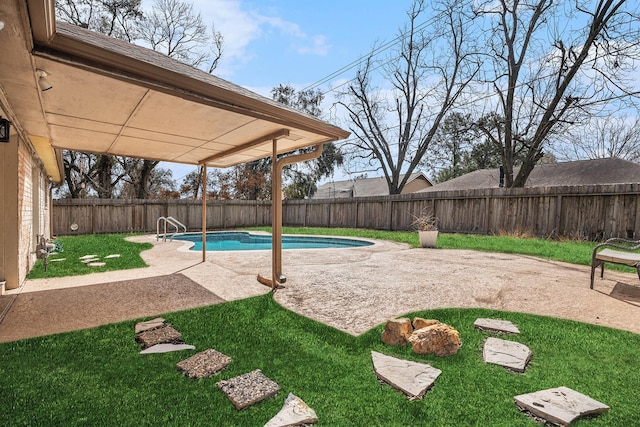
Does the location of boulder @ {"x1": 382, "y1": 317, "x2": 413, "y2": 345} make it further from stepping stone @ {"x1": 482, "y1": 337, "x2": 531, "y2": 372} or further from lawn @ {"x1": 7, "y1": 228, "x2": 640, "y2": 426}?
stepping stone @ {"x1": 482, "y1": 337, "x2": 531, "y2": 372}

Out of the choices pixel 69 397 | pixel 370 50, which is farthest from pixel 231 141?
pixel 370 50

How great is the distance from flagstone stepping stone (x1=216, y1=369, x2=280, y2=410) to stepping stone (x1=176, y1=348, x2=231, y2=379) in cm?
17

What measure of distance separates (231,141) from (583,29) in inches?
571

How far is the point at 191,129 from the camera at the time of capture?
3.84 metres

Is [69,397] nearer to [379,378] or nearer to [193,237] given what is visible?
[379,378]

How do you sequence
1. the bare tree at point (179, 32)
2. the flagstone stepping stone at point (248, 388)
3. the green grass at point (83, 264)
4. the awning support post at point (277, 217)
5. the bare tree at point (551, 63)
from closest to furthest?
the flagstone stepping stone at point (248, 388)
the awning support post at point (277, 217)
the green grass at point (83, 264)
the bare tree at point (551, 63)
the bare tree at point (179, 32)

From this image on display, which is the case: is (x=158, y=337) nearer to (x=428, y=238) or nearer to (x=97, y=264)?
(x=97, y=264)

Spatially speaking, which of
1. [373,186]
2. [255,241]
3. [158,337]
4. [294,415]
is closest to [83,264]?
[158,337]

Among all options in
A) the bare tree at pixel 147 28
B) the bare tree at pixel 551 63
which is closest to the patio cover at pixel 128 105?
the bare tree at pixel 551 63

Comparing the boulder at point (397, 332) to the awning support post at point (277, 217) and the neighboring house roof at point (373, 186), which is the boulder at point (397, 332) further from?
the neighboring house roof at point (373, 186)

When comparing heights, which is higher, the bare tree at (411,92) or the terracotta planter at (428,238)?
the bare tree at (411,92)

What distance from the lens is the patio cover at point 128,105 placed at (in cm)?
200

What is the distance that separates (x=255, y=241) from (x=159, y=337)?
970cm

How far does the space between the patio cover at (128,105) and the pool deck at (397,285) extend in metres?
1.89
